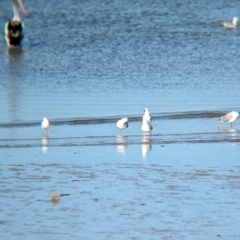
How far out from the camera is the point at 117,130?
43.1ft

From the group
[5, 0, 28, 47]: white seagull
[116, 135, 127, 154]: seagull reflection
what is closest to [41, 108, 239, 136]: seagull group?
[116, 135, 127, 154]: seagull reflection

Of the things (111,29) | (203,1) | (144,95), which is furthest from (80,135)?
(203,1)

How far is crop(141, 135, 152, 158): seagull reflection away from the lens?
11.3 metres

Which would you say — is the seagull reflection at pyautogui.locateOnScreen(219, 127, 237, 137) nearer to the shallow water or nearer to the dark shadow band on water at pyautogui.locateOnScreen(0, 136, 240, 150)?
the shallow water

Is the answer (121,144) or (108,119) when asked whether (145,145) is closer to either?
(121,144)

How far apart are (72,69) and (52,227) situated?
1232 cm

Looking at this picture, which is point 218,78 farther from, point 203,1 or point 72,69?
point 203,1

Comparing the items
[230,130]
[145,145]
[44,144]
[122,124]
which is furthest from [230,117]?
[44,144]

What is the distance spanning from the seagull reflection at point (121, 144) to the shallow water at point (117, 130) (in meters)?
0.01

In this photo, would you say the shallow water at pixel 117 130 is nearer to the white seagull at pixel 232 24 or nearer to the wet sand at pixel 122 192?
the wet sand at pixel 122 192

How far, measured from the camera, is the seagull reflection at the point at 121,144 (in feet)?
37.9

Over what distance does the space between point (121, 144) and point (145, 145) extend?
36cm

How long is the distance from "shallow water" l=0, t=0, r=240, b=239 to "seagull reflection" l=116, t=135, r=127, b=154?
0.01 m

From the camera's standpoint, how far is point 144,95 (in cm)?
1652
